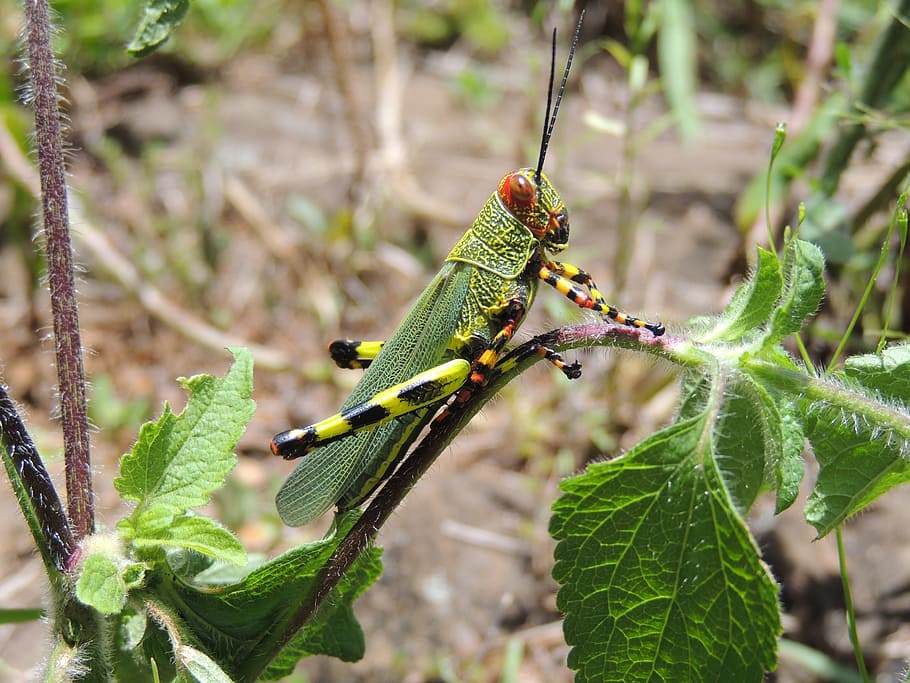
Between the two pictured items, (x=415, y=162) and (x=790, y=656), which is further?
(x=415, y=162)

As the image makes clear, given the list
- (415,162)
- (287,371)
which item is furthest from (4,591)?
(415,162)

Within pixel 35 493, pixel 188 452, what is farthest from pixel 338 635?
pixel 35 493

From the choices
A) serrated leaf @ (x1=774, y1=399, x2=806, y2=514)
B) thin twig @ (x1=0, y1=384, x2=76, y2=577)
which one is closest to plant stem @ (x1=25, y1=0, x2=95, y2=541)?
thin twig @ (x1=0, y1=384, x2=76, y2=577)

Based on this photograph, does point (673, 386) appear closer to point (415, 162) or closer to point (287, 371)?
point (287, 371)

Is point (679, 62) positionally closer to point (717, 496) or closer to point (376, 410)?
point (376, 410)

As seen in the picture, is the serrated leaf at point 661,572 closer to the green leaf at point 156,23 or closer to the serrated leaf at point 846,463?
the serrated leaf at point 846,463

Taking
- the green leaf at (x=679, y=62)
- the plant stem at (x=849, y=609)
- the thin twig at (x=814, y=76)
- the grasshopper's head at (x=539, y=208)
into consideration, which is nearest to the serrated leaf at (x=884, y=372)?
the plant stem at (x=849, y=609)

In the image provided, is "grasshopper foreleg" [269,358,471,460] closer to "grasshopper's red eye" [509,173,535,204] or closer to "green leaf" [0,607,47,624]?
"grasshopper's red eye" [509,173,535,204]
